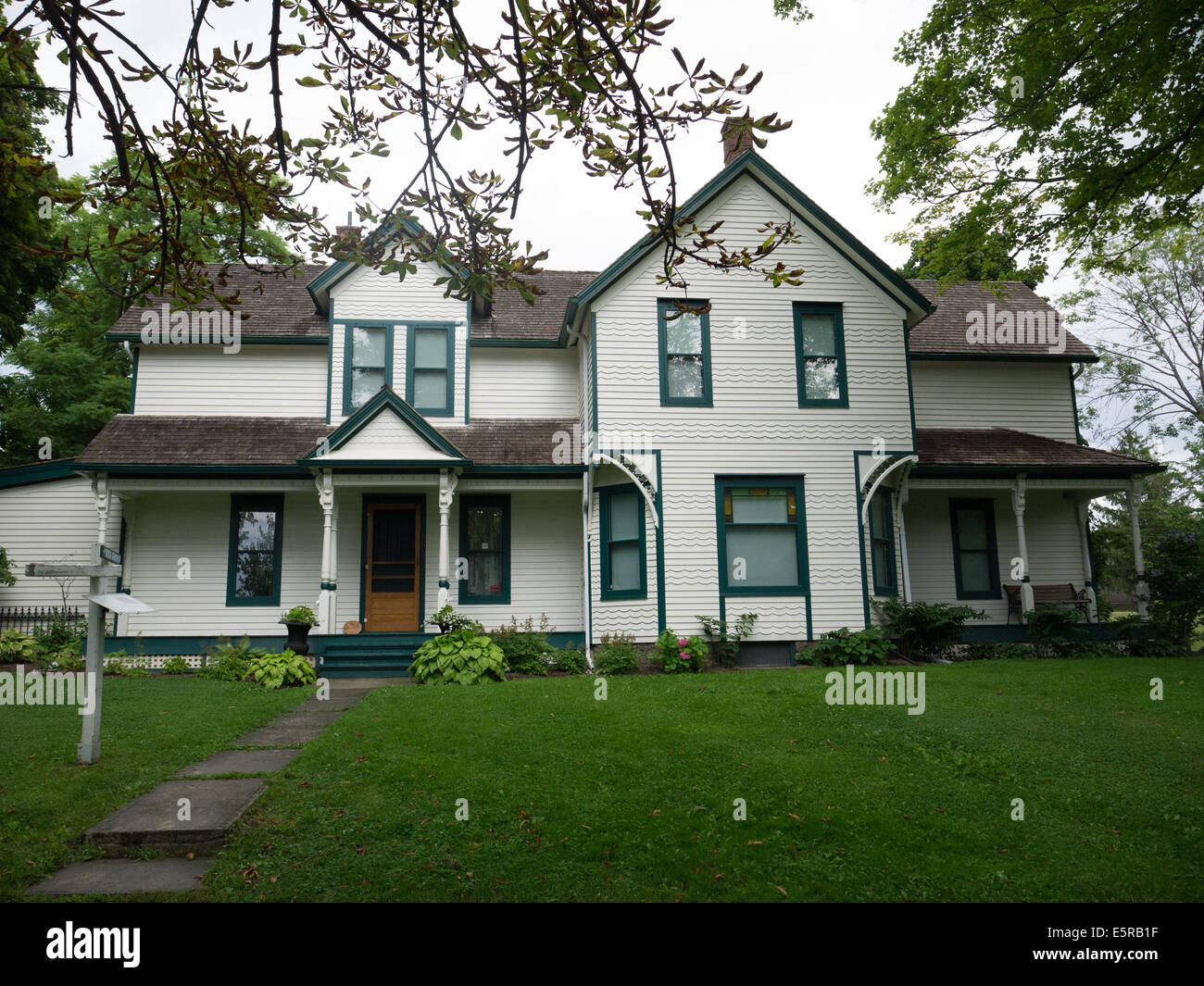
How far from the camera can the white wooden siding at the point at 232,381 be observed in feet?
53.9

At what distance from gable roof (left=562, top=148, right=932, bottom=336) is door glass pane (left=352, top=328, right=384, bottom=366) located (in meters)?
3.98

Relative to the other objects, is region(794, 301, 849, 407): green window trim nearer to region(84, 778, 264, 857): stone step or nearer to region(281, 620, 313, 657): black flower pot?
region(281, 620, 313, 657): black flower pot

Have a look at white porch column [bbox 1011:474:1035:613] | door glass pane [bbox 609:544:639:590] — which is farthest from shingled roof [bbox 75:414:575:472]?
white porch column [bbox 1011:474:1035:613]

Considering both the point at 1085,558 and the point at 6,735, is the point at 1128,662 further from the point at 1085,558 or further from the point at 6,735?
the point at 6,735

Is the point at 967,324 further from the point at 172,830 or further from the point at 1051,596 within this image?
the point at 172,830

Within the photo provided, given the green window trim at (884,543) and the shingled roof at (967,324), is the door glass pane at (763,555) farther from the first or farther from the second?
the shingled roof at (967,324)

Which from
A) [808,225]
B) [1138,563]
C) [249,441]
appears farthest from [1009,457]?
[249,441]

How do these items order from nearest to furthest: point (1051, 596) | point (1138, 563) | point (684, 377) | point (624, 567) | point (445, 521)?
point (445, 521)
point (624, 567)
point (684, 377)
point (1138, 563)
point (1051, 596)

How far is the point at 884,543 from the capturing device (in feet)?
51.1

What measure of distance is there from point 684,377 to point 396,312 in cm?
625

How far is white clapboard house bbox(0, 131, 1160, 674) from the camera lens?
14.5 meters

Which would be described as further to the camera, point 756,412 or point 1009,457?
point 1009,457
